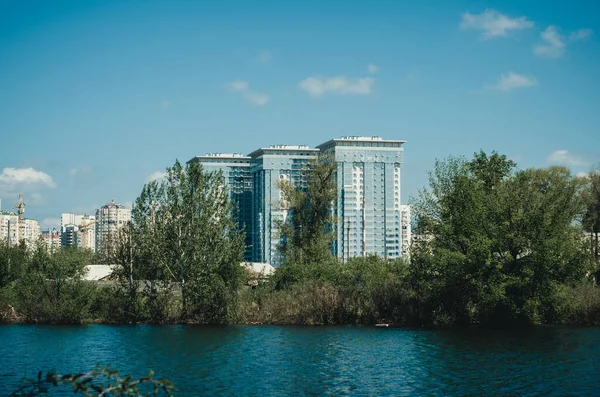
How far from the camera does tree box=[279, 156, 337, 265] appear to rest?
5972cm

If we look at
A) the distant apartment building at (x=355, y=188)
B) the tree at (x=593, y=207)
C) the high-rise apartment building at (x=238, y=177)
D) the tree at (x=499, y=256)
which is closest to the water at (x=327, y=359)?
the tree at (x=499, y=256)

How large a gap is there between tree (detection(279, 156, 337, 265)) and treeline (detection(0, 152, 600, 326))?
12.2 ft

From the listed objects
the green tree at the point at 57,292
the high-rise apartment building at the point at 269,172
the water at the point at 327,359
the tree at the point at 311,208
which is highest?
the high-rise apartment building at the point at 269,172

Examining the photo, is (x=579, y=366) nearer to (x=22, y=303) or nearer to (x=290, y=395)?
(x=290, y=395)

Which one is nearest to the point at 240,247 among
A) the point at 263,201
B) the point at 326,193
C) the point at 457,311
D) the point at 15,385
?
the point at 326,193

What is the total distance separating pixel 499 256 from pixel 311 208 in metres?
19.9

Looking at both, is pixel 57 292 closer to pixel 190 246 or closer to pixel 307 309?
pixel 190 246

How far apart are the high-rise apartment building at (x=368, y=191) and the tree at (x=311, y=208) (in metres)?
100

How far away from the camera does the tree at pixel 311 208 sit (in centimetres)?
5972

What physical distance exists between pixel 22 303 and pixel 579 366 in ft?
128

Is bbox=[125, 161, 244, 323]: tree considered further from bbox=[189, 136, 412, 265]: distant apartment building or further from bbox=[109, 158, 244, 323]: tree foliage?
bbox=[189, 136, 412, 265]: distant apartment building

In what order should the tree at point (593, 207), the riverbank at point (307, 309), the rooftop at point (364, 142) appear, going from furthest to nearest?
the rooftop at point (364, 142) < the tree at point (593, 207) < the riverbank at point (307, 309)

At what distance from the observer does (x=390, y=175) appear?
549 feet

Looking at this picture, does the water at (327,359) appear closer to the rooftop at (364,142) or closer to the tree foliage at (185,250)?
the tree foliage at (185,250)
